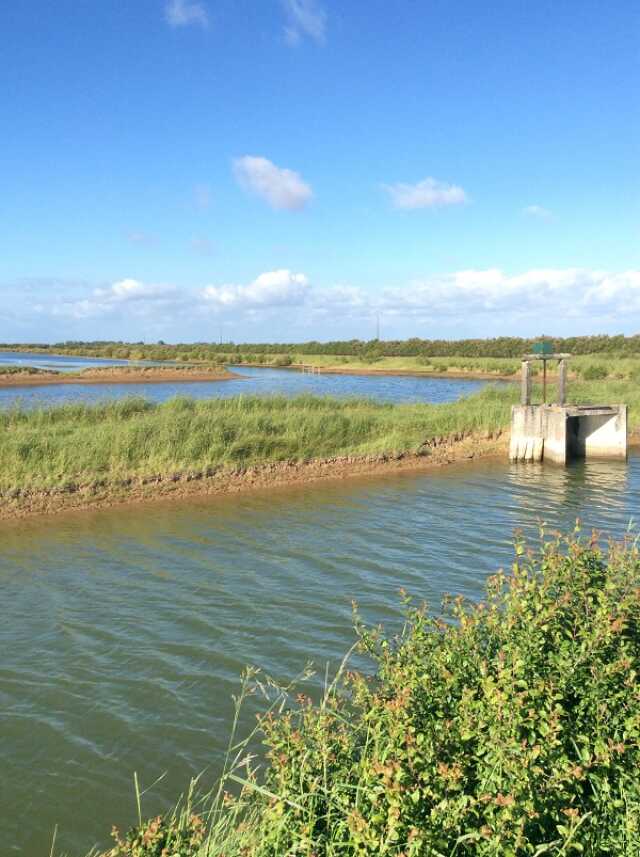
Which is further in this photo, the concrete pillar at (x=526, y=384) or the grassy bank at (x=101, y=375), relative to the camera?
the grassy bank at (x=101, y=375)

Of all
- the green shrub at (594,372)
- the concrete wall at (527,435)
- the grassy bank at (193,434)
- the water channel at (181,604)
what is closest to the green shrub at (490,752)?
the water channel at (181,604)

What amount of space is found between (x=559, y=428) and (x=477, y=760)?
52.9ft

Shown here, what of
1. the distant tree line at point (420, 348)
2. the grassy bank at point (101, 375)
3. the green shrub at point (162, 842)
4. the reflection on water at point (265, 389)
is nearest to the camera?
the green shrub at point (162, 842)

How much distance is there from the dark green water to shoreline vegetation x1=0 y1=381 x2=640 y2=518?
0.88m

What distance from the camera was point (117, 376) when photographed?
55.9m

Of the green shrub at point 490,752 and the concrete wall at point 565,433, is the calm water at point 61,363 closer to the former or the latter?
the concrete wall at point 565,433

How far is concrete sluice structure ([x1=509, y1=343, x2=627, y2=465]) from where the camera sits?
59.8 feet

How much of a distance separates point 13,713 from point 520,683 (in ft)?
15.0

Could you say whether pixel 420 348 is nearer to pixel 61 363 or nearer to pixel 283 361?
pixel 283 361

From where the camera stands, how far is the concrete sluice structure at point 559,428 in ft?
59.8

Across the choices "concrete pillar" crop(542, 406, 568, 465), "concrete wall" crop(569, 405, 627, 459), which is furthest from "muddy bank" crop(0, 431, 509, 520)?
"concrete wall" crop(569, 405, 627, 459)

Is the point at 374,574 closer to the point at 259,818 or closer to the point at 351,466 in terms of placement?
the point at 259,818

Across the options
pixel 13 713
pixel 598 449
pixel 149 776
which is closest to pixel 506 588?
pixel 149 776

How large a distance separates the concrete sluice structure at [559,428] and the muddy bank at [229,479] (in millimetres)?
1463
